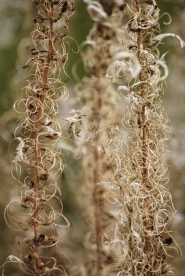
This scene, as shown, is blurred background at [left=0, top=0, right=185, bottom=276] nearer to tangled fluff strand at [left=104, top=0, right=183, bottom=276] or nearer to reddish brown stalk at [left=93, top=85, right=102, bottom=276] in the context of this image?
tangled fluff strand at [left=104, top=0, right=183, bottom=276]

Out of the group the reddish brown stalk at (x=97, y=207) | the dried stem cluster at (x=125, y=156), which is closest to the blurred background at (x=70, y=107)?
the dried stem cluster at (x=125, y=156)

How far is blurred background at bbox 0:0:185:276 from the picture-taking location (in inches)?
49.6

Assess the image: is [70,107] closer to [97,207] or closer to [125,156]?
[125,156]

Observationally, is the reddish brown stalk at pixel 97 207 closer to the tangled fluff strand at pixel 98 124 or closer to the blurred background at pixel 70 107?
the tangled fluff strand at pixel 98 124

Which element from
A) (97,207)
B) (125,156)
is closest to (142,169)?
(125,156)

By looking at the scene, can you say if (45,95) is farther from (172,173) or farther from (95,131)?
(172,173)

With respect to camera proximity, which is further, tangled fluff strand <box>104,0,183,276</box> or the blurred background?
the blurred background

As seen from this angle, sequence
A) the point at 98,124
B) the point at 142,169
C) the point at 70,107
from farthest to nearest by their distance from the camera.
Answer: the point at 70,107 < the point at 142,169 < the point at 98,124

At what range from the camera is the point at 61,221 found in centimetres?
128

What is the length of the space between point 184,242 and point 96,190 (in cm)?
69

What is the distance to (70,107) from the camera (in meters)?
1.27

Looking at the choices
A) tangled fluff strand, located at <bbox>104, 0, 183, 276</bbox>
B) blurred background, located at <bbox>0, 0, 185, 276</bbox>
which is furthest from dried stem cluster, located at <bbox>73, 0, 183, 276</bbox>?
blurred background, located at <bbox>0, 0, 185, 276</bbox>

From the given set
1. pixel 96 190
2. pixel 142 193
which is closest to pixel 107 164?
pixel 96 190

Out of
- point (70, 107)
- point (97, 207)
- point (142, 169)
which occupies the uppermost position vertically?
point (70, 107)
